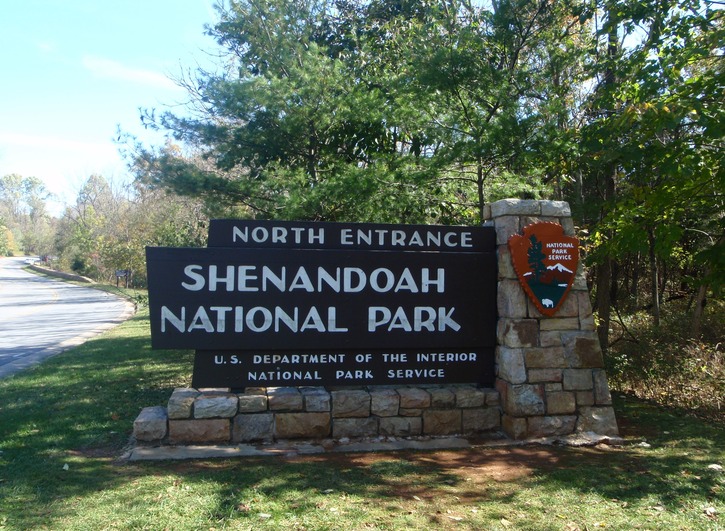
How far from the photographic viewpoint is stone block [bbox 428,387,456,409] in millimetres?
6449

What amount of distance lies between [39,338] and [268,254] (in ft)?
38.6

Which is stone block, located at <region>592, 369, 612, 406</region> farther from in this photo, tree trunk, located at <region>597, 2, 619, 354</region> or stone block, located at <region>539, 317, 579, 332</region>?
tree trunk, located at <region>597, 2, 619, 354</region>

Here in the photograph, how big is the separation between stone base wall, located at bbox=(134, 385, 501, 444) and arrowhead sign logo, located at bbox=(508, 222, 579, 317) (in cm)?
113

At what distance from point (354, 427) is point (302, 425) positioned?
51 centimetres

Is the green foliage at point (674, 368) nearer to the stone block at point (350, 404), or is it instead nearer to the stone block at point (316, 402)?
the stone block at point (350, 404)

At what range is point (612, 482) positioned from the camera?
16.5 ft

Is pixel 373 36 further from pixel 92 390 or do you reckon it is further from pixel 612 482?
pixel 612 482

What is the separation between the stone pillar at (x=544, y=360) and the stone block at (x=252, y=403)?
2.42 m

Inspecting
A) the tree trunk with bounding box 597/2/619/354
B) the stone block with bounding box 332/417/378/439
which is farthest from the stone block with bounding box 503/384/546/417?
the tree trunk with bounding box 597/2/619/354

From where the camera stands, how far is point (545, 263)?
6457 mm

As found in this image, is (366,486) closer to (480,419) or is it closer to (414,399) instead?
(414,399)

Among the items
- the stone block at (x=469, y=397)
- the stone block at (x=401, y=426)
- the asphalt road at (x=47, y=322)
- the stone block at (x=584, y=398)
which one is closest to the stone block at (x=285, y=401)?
the stone block at (x=401, y=426)

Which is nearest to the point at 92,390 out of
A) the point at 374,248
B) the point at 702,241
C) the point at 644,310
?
the point at 374,248

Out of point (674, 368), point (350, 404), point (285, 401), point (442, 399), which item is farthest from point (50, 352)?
point (674, 368)
